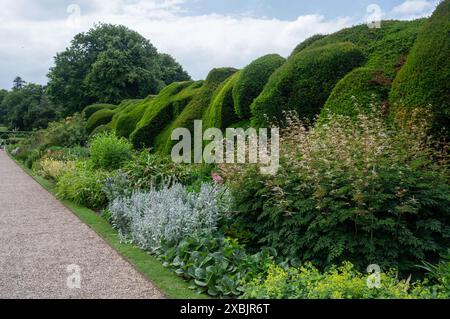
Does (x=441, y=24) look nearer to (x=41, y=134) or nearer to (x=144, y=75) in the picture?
(x=41, y=134)

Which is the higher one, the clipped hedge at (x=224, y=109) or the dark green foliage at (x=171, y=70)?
the dark green foliage at (x=171, y=70)

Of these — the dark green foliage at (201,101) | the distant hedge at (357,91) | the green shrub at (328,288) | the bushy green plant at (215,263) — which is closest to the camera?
the green shrub at (328,288)

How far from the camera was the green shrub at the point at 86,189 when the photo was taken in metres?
8.94

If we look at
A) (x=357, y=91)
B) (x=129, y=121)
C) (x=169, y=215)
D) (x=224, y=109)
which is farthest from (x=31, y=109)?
(x=357, y=91)

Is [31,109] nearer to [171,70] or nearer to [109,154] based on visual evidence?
[171,70]

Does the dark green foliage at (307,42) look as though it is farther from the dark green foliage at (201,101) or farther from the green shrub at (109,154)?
the green shrub at (109,154)

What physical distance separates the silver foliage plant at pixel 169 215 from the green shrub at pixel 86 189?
72.2 inches

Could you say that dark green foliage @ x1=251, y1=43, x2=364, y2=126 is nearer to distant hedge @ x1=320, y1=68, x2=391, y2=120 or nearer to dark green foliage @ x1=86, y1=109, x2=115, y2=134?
distant hedge @ x1=320, y1=68, x2=391, y2=120

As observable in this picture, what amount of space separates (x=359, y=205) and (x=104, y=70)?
31597 millimetres

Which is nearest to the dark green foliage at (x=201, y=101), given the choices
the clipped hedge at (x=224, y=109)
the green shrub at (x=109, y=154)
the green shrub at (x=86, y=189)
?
the clipped hedge at (x=224, y=109)

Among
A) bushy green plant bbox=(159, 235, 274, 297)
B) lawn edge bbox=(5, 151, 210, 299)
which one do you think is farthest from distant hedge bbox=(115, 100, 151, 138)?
bushy green plant bbox=(159, 235, 274, 297)

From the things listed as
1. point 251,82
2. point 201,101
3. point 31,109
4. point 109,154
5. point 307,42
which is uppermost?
point 31,109

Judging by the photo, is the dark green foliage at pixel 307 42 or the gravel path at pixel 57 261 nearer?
the gravel path at pixel 57 261

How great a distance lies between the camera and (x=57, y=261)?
540 centimetres
